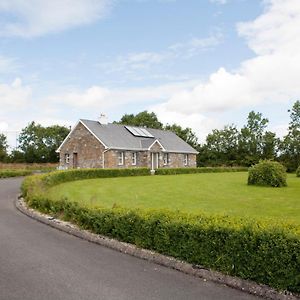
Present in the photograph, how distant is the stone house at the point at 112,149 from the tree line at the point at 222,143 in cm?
1615

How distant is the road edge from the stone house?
27.8 m

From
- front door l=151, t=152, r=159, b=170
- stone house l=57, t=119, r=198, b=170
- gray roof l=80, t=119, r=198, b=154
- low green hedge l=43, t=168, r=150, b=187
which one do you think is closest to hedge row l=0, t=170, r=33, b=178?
stone house l=57, t=119, r=198, b=170

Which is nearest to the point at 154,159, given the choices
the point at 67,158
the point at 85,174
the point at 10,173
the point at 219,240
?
the point at 67,158

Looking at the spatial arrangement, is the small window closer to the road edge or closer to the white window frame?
the white window frame

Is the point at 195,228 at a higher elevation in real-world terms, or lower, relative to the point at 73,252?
higher

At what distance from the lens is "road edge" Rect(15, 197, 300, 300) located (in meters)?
5.34

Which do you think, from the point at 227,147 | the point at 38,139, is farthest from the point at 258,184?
the point at 38,139

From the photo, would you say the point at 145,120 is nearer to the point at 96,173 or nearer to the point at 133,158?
the point at 133,158

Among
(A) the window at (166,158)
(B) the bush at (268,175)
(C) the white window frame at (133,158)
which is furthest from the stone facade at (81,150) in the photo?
(B) the bush at (268,175)

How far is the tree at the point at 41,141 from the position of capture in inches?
2601

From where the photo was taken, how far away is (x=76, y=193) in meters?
18.3

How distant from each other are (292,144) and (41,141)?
43.2 meters

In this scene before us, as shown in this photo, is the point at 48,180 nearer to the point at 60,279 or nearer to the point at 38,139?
the point at 60,279

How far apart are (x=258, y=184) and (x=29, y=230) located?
1536 cm
